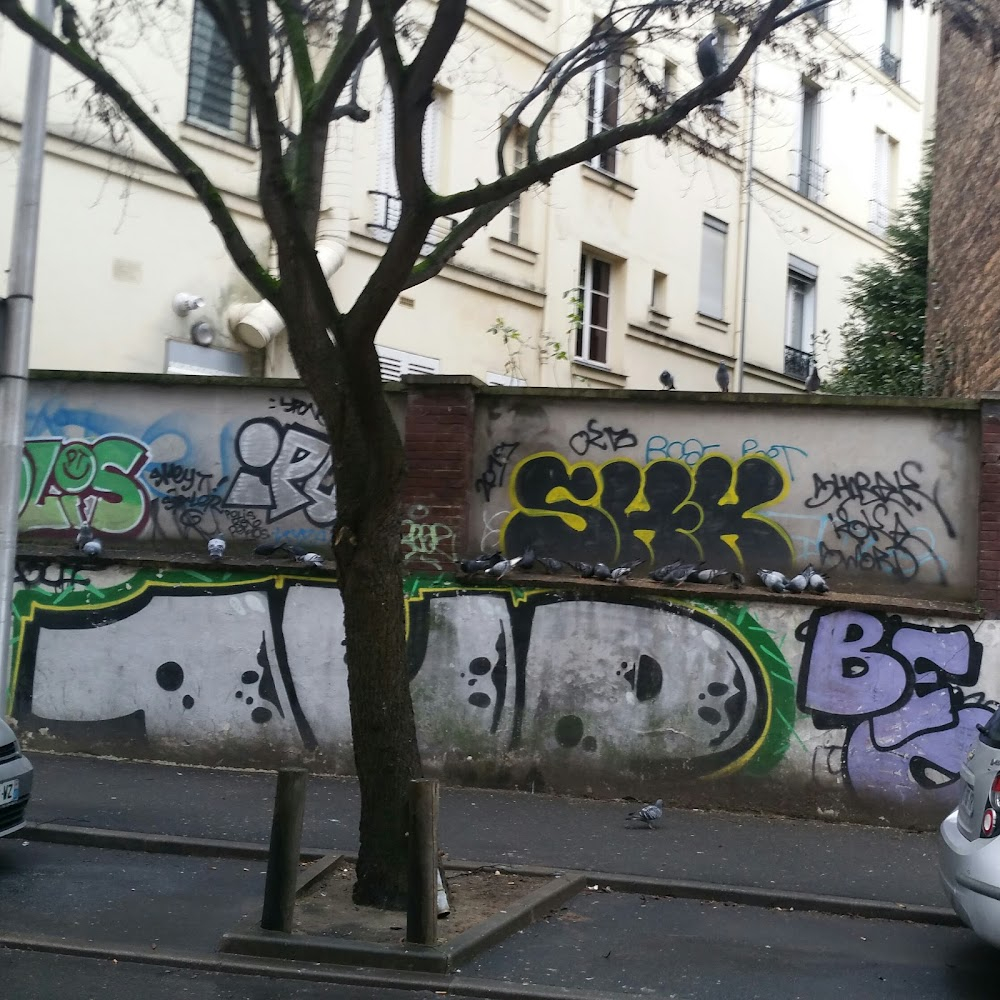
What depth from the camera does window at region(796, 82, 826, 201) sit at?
22.0m

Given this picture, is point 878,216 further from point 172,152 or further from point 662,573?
point 172,152

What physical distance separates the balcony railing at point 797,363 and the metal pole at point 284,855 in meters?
18.1

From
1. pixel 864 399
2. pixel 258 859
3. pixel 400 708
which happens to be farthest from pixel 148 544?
pixel 864 399

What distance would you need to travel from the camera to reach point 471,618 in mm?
9828

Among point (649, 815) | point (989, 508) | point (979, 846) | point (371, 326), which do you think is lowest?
point (649, 815)

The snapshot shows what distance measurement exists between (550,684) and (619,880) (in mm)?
2500

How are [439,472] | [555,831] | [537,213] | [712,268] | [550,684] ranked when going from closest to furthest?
[555,831], [550,684], [439,472], [537,213], [712,268]

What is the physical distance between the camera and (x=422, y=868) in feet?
19.3

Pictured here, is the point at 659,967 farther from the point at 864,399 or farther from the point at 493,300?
the point at 493,300

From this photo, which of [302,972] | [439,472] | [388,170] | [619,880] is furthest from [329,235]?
[302,972]

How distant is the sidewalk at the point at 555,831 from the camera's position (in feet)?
24.9

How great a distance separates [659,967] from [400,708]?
1.75 m

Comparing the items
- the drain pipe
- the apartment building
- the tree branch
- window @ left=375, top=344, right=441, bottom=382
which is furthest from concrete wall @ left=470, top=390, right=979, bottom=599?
window @ left=375, top=344, right=441, bottom=382

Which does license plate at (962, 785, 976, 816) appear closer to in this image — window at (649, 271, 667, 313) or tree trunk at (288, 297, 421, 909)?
tree trunk at (288, 297, 421, 909)
